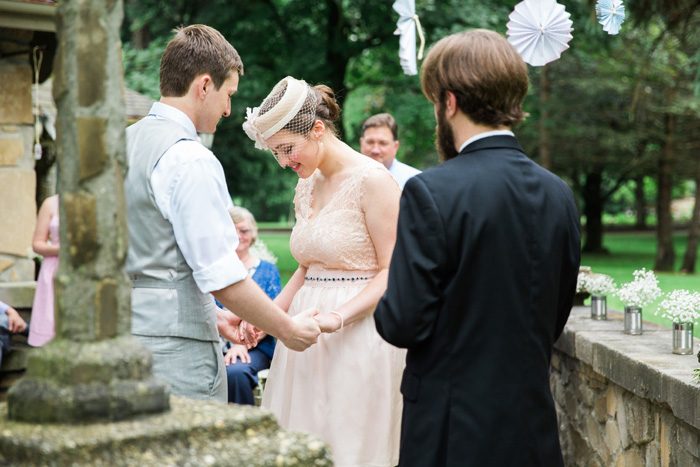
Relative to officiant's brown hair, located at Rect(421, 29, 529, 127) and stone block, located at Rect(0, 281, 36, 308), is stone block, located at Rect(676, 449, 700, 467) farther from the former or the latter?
stone block, located at Rect(0, 281, 36, 308)

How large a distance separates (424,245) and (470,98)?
0.44 meters

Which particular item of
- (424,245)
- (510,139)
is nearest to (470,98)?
(510,139)

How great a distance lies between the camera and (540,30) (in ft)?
10.2

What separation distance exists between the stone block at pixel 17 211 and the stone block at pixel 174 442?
17.1 feet

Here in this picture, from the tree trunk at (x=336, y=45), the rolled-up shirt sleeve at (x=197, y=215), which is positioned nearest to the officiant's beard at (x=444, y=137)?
the rolled-up shirt sleeve at (x=197, y=215)

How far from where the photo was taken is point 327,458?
1.60m

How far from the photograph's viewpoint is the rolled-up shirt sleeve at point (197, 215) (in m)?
2.44

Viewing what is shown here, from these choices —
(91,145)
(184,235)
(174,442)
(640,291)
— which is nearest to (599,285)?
(640,291)

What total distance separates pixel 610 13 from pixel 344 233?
146cm

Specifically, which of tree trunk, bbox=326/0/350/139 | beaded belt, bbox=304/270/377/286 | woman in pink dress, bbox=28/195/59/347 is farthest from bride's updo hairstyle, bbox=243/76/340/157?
tree trunk, bbox=326/0/350/139

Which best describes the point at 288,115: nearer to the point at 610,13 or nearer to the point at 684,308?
the point at 610,13

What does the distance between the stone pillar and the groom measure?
4289 mm

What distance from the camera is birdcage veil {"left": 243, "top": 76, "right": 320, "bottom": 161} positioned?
3111 mm

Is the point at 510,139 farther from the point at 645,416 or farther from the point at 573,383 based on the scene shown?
the point at 573,383
